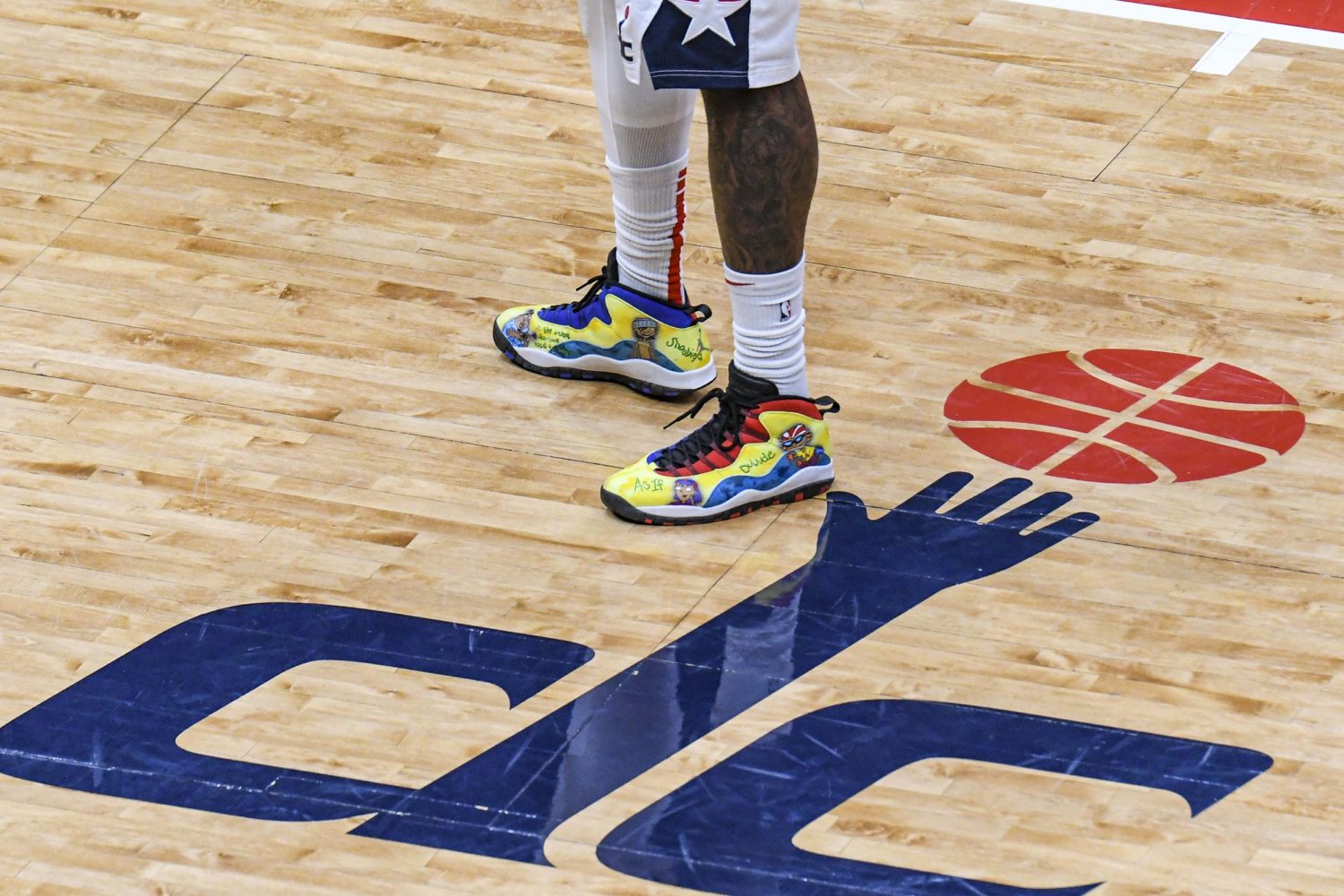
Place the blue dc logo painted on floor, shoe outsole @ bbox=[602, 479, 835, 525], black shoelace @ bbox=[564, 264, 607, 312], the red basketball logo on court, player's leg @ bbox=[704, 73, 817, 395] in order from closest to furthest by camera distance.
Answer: the blue dc logo painted on floor, player's leg @ bbox=[704, 73, 817, 395], shoe outsole @ bbox=[602, 479, 835, 525], the red basketball logo on court, black shoelace @ bbox=[564, 264, 607, 312]

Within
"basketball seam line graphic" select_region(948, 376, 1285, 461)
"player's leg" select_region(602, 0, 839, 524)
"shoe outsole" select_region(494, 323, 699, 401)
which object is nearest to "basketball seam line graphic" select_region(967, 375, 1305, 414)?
"basketball seam line graphic" select_region(948, 376, 1285, 461)

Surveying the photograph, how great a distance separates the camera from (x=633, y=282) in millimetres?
3121

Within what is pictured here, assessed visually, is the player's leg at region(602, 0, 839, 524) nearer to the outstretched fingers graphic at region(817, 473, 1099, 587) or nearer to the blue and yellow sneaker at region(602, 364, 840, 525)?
the blue and yellow sneaker at region(602, 364, 840, 525)

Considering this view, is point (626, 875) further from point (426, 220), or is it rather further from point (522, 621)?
point (426, 220)

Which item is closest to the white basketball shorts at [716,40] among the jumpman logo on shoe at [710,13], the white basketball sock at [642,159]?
the jumpman logo on shoe at [710,13]

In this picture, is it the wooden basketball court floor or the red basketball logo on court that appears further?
the red basketball logo on court

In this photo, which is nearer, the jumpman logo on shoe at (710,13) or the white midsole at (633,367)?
the jumpman logo on shoe at (710,13)

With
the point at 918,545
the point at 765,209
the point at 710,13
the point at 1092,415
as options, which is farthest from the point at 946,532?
the point at 710,13

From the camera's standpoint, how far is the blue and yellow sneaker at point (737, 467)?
9.16ft

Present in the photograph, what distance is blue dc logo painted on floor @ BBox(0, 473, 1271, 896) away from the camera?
88.2 inches

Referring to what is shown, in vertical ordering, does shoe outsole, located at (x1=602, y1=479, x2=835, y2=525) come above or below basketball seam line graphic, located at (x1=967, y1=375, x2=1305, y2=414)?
below

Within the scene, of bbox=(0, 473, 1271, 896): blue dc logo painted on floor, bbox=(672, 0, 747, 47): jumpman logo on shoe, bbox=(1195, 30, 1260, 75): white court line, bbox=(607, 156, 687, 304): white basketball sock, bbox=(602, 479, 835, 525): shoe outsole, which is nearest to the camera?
bbox=(0, 473, 1271, 896): blue dc logo painted on floor

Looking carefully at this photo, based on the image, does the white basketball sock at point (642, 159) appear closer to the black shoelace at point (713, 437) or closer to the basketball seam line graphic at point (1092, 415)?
the black shoelace at point (713, 437)

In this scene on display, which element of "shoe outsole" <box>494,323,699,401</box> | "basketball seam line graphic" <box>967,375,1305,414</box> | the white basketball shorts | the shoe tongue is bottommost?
"basketball seam line graphic" <box>967,375,1305,414</box>
